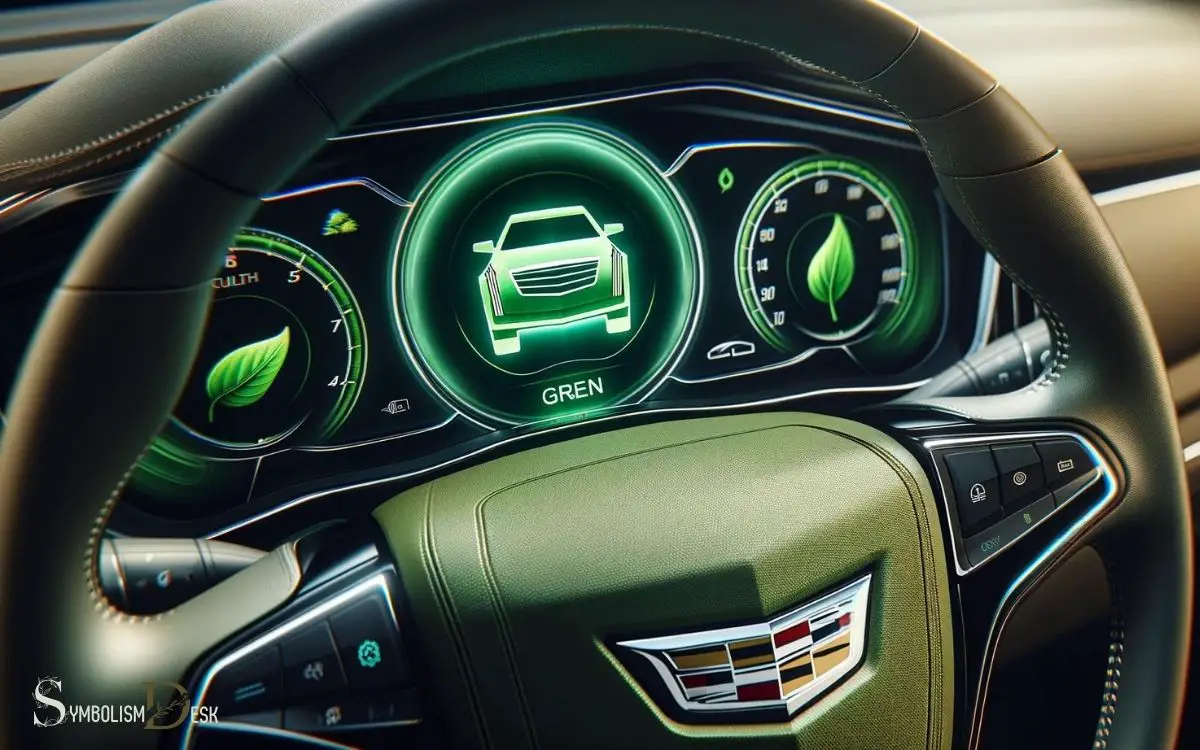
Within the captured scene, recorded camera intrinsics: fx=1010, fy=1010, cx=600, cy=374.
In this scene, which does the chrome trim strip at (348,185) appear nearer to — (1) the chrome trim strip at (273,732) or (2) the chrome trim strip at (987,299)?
(1) the chrome trim strip at (273,732)

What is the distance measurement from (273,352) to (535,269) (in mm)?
367

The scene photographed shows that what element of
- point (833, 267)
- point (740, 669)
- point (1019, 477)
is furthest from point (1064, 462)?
point (833, 267)

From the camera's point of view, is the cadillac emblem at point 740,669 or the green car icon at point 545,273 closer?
the cadillac emblem at point 740,669

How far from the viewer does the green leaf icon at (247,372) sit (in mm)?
1236

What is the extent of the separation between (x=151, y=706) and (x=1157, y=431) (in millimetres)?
1049

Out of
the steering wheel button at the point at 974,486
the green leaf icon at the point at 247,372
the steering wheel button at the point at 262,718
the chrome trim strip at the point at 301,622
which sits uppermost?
the green leaf icon at the point at 247,372

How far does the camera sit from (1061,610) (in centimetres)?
156

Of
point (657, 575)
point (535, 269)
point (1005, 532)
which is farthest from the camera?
point (535, 269)

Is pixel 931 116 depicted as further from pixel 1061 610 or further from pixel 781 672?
pixel 1061 610

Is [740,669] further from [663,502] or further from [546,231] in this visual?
[546,231]

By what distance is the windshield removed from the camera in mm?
1401

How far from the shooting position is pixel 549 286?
4.60 ft

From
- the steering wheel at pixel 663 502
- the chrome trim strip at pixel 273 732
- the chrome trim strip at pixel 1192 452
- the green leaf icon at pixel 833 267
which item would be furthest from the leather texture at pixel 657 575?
the chrome trim strip at pixel 1192 452

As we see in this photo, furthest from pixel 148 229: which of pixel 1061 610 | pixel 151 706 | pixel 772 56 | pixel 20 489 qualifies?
pixel 1061 610
